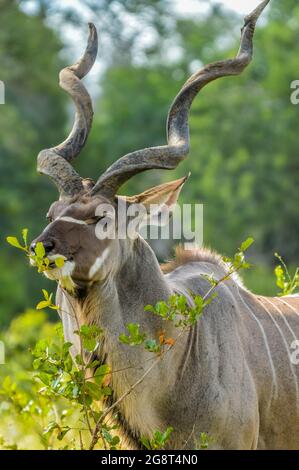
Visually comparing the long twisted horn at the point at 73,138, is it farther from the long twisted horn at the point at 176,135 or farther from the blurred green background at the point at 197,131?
the blurred green background at the point at 197,131

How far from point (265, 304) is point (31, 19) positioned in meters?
22.9

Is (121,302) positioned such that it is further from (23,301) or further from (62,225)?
(23,301)

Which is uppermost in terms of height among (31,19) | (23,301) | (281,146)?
(31,19)

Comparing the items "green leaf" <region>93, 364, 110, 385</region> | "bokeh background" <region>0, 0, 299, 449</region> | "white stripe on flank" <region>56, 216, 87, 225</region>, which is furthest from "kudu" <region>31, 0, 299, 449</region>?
"bokeh background" <region>0, 0, 299, 449</region>

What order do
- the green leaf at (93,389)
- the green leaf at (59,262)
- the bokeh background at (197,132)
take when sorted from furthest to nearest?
1. the bokeh background at (197,132)
2. the green leaf at (93,389)
3. the green leaf at (59,262)

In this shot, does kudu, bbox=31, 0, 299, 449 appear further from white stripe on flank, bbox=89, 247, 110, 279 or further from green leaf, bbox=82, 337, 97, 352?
green leaf, bbox=82, 337, 97, 352

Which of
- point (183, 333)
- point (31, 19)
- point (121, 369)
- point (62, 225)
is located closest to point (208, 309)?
point (183, 333)

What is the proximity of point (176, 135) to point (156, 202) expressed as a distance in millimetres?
382

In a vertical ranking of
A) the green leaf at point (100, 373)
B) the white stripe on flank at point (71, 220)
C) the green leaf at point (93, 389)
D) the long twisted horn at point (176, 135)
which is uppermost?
the long twisted horn at point (176, 135)

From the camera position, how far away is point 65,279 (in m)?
4.81

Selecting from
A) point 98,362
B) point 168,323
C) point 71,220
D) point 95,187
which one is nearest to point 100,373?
point 98,362

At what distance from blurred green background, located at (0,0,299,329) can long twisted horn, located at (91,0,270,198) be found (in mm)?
17808

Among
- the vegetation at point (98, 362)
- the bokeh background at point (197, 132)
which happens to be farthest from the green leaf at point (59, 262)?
the bokeh background at point (197, 132)

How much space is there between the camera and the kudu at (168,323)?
16.2ft
